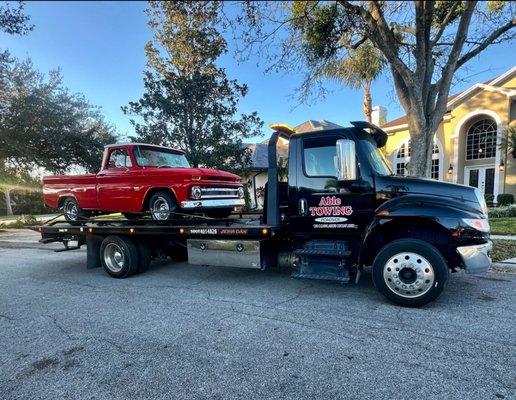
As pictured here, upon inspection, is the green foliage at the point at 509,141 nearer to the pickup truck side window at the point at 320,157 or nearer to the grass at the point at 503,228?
the grass at the point at 503,228

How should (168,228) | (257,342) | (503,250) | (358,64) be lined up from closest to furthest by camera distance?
1. (257,342)
2. (168,228)
3. (503,250)
4. (358,64)

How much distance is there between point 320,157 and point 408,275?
206 cm

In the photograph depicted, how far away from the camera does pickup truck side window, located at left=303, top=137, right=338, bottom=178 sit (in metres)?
5.11

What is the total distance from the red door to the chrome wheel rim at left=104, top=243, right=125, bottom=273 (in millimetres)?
774

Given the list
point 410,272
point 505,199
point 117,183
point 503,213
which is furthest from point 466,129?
point 117,183

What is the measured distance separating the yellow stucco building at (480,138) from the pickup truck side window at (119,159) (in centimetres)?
1761

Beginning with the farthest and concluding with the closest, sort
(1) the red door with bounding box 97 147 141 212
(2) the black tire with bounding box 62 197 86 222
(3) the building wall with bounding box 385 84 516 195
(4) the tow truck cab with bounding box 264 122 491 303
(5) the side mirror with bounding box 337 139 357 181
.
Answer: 1. (3) the building wall with bounding box 385 84 516 195
2. (2) the black tire with bounding box 62 197 86 222
3. (1) the red door with bounding box 97 147 141 212
4. (5) the side mirror with bounding box 337 139 357 181
5. (4) the tow truck cab with bounding box 264 122 491 303

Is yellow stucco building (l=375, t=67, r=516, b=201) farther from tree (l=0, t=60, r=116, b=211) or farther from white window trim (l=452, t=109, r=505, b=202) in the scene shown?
tree (l=0, t=60, r=116, b=211)

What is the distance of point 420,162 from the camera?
26.7 feet

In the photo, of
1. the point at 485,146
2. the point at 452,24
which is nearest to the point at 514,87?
the point at 485,146

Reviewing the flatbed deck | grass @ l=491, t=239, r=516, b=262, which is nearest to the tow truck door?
the flatbed deck

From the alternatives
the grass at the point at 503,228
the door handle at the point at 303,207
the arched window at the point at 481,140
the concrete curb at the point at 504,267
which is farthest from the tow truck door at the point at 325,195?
the arched window at the point at 481,140

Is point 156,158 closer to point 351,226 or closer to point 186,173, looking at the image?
point 186,173

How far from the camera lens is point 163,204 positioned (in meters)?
6.50
